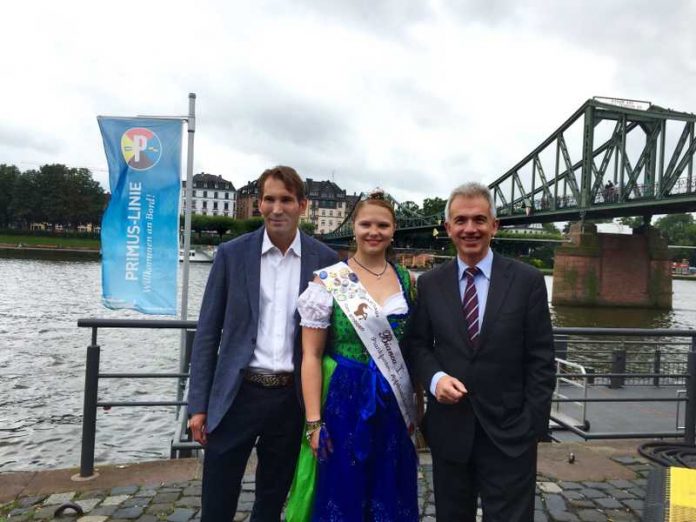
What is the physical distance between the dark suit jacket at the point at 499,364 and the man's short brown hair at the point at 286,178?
2.61 ft

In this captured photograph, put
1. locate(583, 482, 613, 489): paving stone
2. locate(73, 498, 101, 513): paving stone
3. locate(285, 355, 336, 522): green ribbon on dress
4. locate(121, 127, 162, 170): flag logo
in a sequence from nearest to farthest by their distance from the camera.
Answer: locate(285, 355, 336, 522): green ribbon on dress < locate(73, 498, 101, 513): paving stone < locate(583, 482, 613, 489): paving stone < locate(121, 127, 162, 170): flag logo

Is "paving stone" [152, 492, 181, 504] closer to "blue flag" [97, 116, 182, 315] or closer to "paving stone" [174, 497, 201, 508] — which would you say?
"paving stone" [174, 497, 201, 508]

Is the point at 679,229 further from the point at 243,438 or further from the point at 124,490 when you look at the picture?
the point at 243,438

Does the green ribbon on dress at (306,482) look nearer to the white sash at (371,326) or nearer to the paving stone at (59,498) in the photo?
the white sash at (371,326)

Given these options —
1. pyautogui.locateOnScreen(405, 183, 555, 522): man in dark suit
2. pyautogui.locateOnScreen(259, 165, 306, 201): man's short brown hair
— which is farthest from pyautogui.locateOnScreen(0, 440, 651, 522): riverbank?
pyautogui.locateOnScreen(259, 165, 306, 201): man's short brown hair

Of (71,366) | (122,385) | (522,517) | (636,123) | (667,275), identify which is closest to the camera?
(522,517)

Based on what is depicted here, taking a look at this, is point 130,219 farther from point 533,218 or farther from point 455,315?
point 533,218

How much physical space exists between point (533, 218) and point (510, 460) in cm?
4645

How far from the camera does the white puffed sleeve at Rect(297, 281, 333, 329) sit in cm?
240

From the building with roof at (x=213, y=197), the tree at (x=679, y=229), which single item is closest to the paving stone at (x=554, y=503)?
the tree at (x=679, y=229)

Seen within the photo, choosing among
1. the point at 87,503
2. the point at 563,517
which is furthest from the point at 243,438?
the point at 563,517

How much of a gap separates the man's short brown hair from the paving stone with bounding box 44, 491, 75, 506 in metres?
2.28

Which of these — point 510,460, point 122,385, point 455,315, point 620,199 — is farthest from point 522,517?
point 620,199

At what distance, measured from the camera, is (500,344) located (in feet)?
7.55
